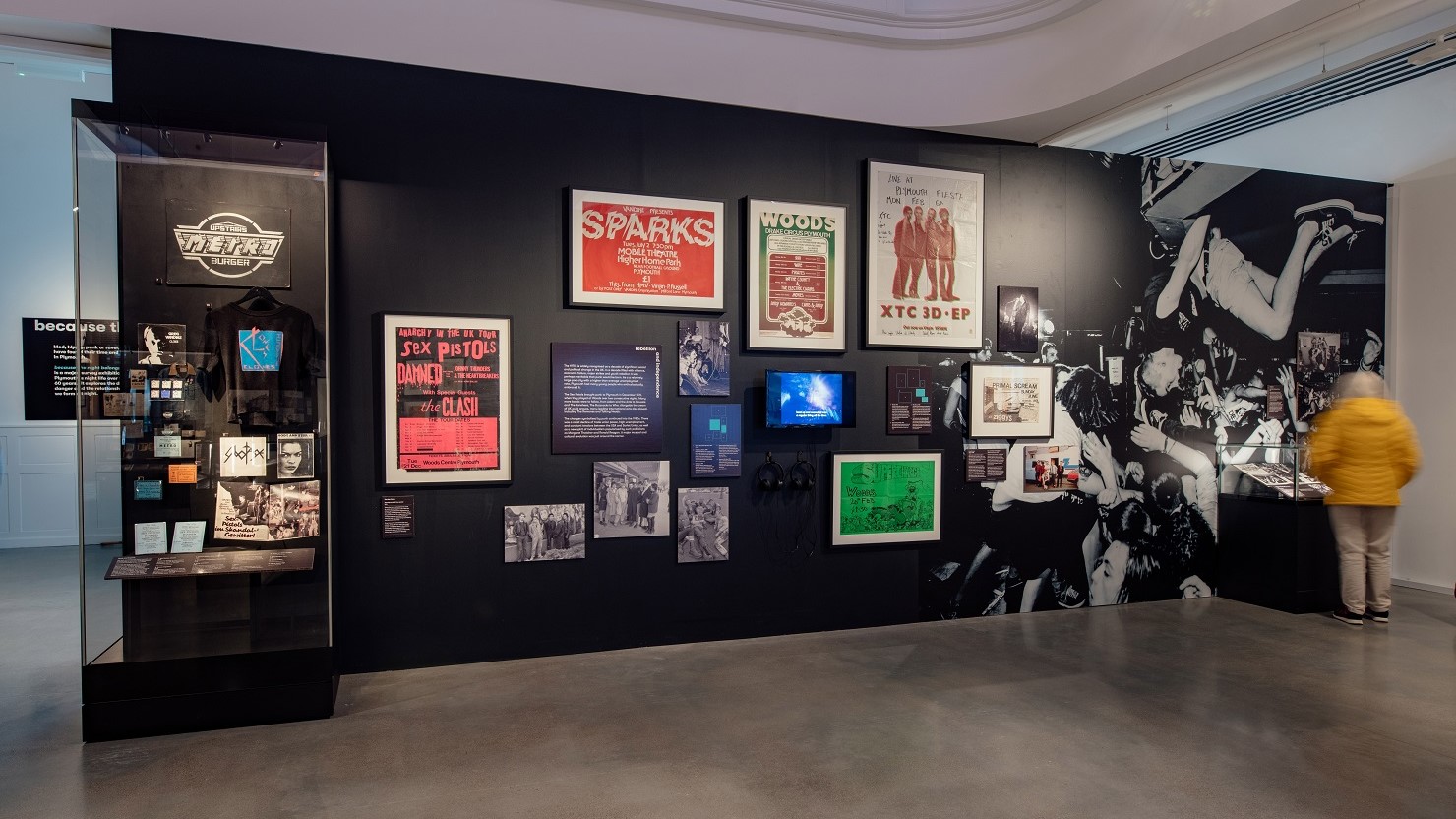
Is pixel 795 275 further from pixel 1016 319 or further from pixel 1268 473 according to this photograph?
pixel 1268 473

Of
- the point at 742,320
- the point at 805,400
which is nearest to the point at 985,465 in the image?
the point at 805,400

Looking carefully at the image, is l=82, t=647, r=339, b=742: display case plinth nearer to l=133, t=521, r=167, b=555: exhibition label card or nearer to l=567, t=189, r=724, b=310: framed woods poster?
l=133, t=521, r=167, b=555: exhibition label card

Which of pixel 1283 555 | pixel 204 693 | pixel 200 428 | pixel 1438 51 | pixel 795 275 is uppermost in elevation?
pixel 1438 51

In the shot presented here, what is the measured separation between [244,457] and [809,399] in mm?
3037

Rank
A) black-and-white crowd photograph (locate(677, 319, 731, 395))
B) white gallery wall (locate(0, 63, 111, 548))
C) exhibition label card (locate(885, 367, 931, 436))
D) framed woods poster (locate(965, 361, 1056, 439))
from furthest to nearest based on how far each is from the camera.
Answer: white gallery wall (locate(0, 63, 111, 548)), framed woods poster (locate(965, 361, 1056, 439)), exhibition label card (locate(885, 367, 931, 436)), black-and-white crowd photograph (locate(677, 319, 731, 395))

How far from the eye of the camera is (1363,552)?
218 inches

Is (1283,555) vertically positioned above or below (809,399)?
below

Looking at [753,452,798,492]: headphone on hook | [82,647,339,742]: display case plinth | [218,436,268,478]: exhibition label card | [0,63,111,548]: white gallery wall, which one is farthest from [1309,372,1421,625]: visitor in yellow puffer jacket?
[0,63,111,548]: white gallery wall

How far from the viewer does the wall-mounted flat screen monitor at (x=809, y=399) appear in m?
5.04

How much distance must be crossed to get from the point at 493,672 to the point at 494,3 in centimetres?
363

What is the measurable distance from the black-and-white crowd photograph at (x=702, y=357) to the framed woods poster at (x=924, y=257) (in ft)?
→ 3.31

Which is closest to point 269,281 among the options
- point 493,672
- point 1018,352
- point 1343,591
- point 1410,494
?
point 493,672

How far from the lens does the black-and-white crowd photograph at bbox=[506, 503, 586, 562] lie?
4.70 m

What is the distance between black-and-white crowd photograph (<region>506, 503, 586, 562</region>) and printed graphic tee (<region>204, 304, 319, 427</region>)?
1.26 m
